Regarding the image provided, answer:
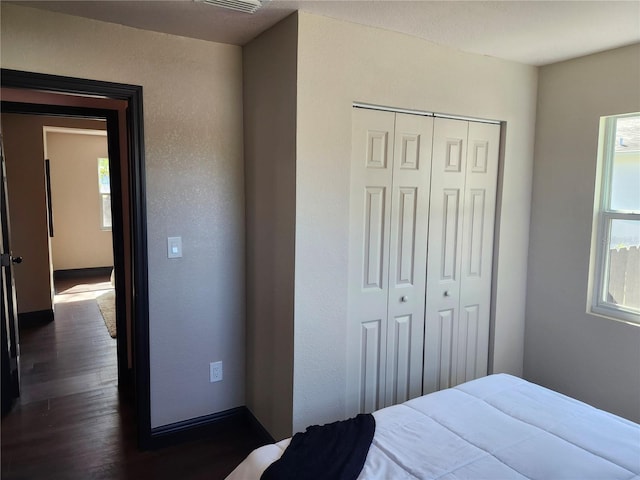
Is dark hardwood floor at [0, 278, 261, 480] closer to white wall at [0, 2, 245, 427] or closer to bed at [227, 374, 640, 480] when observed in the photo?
white wall at [0, 2, 245, 427]

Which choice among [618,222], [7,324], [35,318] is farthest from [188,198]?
[35,318]

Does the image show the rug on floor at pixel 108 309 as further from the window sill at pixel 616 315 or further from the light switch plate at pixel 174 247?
the window sill at pixel 616 315

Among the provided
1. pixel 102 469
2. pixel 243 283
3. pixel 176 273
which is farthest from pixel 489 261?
pixel 102 469

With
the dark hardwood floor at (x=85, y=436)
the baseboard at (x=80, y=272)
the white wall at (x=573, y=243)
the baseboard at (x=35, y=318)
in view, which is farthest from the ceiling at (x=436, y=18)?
the baseboard at (x=80, y=272)

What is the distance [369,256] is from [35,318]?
14.0ft

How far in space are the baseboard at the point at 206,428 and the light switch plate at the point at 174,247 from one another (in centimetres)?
102

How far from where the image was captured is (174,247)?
2582 millimetres

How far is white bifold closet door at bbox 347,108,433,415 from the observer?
7.97 ft

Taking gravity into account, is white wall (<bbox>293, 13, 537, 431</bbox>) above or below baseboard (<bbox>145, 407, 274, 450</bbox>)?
above

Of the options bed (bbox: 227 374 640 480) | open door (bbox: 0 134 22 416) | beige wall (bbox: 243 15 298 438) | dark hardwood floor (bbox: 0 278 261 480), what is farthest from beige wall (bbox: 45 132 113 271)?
bed (bbox: 227 374 640 480)

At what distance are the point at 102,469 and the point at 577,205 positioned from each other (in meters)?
3.19

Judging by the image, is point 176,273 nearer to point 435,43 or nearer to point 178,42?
point 178,42

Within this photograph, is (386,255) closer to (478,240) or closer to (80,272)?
(478,240)

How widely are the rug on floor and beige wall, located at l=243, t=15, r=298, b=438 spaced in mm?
2521
